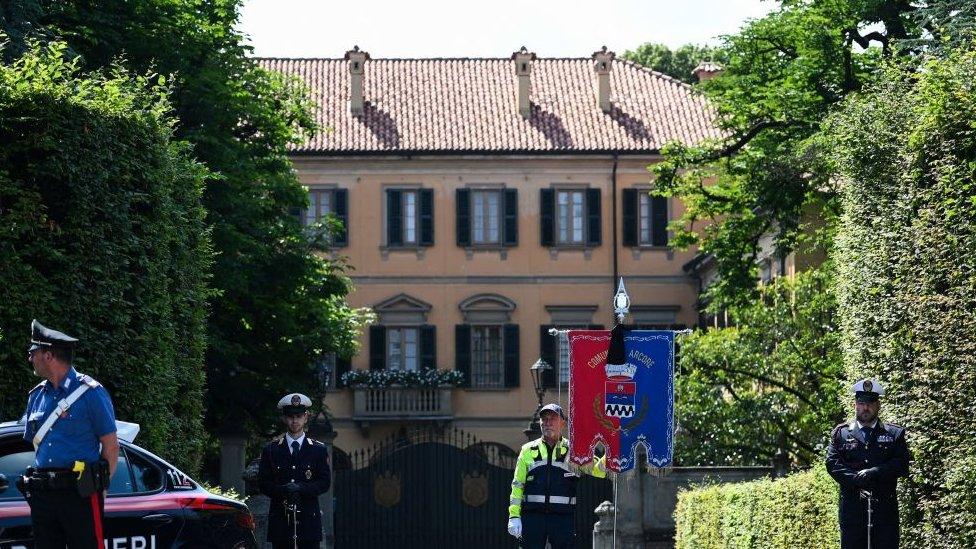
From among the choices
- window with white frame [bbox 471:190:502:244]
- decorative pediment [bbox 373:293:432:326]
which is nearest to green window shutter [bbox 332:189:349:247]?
decorative pediment [bbox 373:293:432:326]

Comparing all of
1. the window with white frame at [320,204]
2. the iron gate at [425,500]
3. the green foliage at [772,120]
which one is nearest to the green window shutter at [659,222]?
the window with white frame at [320,204]

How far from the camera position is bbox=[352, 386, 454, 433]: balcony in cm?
5878

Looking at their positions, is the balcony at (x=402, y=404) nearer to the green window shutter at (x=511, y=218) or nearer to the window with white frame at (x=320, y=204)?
the green window shutter at (x=511, y=218)

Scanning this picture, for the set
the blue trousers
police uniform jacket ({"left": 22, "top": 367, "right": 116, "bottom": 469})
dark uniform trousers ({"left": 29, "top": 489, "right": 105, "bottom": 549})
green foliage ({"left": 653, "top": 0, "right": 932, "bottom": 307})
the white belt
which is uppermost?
green foliage ({"left": 653, "top": 0, "right": 932, "bottom": 307})

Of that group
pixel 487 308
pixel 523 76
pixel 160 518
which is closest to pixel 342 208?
pixel 487 308

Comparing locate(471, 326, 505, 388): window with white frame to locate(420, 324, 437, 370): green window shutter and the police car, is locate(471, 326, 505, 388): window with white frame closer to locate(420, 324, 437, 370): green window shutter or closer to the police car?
locate(420, 324, 437, 370): green window shutter

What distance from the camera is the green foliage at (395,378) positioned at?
5875 centimetres

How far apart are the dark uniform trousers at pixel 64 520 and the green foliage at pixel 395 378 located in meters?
46.9

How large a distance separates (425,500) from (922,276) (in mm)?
23862

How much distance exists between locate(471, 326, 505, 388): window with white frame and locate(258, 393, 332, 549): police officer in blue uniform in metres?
43.5

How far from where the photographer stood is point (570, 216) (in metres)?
60.6

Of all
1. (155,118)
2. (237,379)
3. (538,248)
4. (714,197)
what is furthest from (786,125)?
(538,248)

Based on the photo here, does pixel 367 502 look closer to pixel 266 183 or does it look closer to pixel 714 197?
pixel 266 183

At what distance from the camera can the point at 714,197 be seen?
38.3m
